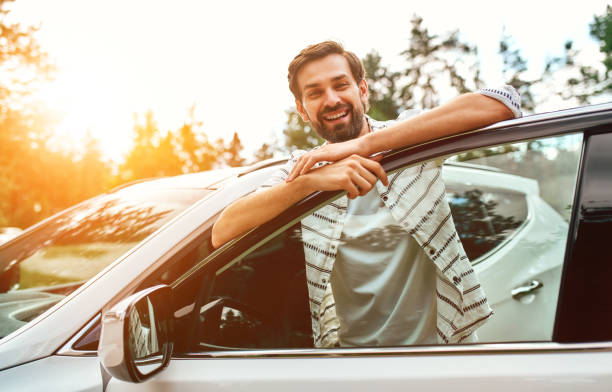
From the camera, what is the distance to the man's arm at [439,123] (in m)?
1.28

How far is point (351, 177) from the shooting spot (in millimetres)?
1268

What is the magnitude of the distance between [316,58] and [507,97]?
3.46 ft

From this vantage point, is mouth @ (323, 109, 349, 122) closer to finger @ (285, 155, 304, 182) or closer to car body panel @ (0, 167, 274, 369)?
finger @ (285, 155, 304, 182)

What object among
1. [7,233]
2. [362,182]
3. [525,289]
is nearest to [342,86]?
[362,182]

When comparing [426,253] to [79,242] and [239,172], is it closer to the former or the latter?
[239,172]

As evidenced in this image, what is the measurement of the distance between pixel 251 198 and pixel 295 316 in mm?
439

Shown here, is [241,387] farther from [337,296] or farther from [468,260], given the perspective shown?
[468,260]

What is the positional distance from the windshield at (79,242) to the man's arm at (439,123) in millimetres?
824

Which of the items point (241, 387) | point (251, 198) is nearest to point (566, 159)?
point (251, 198)

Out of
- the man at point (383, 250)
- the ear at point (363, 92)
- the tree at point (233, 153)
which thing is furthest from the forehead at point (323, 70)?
the tree at point (233, 153)

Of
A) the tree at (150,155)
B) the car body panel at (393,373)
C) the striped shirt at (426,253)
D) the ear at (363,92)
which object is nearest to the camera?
the car body panel at (393,373)

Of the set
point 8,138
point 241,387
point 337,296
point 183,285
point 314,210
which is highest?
point 8,138

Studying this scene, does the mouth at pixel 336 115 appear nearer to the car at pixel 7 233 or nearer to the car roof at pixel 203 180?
the car roof at pixel 203 180

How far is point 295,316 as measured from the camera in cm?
154
